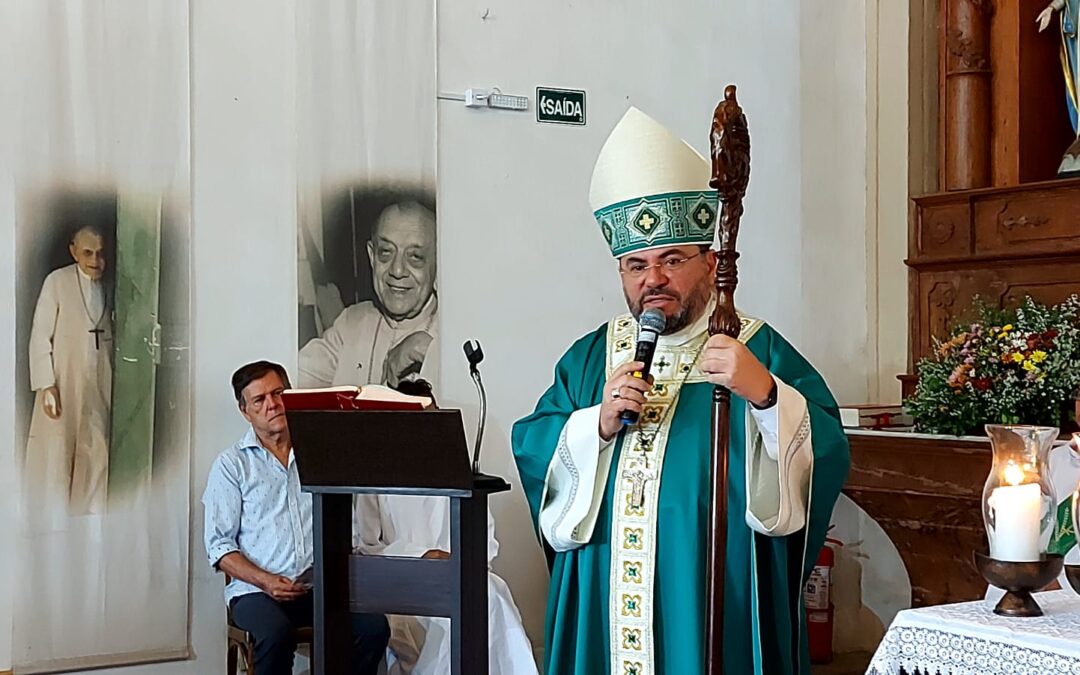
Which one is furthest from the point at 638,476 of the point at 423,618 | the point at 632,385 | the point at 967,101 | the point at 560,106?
the point at 967,101

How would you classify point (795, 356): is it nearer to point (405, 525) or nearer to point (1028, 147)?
point (405, 525)

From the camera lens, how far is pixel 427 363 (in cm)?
570

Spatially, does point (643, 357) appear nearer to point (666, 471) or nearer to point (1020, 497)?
point (666, 471)

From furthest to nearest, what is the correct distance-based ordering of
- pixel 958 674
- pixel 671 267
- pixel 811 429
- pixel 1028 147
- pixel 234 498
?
pixel 1028 147
pixel 234 498
pixel 671 267
pixel 811 429
pixel 958 674

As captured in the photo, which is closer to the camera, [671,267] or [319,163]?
[671,267]

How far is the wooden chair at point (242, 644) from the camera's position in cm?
475

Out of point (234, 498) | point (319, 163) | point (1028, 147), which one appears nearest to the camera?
point (234, 498)

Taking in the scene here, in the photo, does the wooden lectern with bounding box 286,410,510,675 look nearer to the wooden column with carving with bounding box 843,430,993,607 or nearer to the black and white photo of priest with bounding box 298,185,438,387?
the black and white photo of priest with bounding box 298,185,438,387

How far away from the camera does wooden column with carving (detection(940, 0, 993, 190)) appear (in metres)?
5.93

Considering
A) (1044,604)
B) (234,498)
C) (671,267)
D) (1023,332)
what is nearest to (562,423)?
(671,267)

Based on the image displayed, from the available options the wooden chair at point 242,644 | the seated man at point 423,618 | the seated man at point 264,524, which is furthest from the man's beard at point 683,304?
the seated man at point 264,524

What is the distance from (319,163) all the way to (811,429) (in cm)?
Result: 294

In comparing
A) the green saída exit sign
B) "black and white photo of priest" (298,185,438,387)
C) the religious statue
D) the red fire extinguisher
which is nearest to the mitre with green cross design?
"black and white photo of priest" (298,185,438,387)

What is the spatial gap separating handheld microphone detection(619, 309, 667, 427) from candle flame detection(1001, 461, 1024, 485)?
2.72 feet
